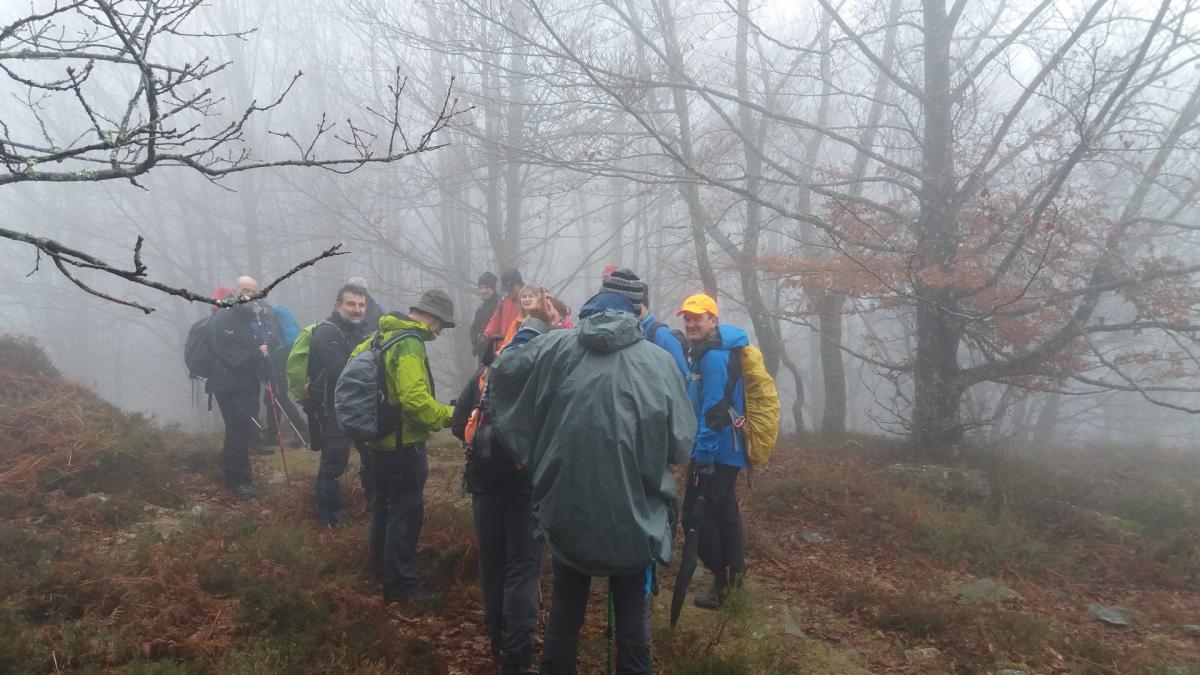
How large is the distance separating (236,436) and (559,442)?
17.6 feet

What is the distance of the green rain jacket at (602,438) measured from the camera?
2.95 metres

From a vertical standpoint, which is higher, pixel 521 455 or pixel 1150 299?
pixel 1150 299

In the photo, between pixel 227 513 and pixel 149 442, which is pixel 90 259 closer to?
pixel 227 513

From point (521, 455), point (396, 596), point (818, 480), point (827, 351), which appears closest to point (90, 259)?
point (521, 455)

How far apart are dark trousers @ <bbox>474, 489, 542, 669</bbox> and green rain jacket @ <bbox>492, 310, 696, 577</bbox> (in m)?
0.58

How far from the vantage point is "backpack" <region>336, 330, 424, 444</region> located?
445cm

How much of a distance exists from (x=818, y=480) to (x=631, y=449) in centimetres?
511

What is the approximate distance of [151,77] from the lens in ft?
8.61

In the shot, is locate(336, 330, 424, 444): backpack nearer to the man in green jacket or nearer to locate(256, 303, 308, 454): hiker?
the man in green jacket

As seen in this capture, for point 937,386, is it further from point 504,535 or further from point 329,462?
point 329,462

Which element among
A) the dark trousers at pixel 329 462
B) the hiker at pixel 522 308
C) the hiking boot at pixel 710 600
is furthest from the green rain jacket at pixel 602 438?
the dark trousers at pixel 329 462

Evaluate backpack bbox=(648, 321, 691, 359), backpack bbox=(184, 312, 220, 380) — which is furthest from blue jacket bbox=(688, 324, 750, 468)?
backpack bbox=(184, 312, 220, 380)

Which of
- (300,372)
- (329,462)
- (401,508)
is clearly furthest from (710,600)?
(300,372)

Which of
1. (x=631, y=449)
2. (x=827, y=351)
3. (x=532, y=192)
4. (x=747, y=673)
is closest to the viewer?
(x=631, y=449)
